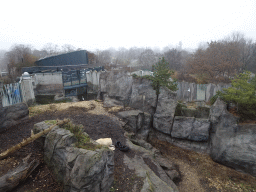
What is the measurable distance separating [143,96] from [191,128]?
3470 mm

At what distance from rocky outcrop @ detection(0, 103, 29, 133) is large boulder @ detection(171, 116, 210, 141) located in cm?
778

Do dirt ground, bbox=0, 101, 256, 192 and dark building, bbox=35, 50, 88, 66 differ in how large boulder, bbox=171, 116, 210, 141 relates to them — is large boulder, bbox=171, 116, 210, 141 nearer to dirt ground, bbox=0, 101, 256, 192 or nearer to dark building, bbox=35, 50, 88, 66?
dirt ground, bbox=0, 101, 256, 192

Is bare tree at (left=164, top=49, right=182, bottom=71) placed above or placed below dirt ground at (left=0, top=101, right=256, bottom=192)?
above

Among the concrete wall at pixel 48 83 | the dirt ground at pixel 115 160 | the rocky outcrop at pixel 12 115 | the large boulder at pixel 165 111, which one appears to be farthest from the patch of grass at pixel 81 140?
the concrete wall at pixel 48 83

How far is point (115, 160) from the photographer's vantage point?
4844mm

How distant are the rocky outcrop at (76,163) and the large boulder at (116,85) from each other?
7.34 meters

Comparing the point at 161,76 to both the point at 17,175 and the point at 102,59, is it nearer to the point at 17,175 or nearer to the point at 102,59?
the point at 17,175

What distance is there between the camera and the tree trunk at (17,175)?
10.9 feet

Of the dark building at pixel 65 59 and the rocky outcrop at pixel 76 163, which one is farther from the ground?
the dark building at pixel 65 59

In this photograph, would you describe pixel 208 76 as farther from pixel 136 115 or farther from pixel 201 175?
pixel 201 175

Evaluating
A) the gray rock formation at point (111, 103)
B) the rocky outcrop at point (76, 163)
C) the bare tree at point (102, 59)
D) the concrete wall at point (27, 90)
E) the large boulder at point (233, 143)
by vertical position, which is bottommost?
the large boulder at point (233, 143)

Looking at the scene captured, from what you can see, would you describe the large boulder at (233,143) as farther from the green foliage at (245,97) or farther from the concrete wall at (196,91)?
the concrete wall at (196,91)

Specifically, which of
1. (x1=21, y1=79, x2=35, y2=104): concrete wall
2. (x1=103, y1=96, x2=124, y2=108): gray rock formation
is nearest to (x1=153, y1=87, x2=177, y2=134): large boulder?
(x1=103, y1=96, x2=124, y2=108): gray rock formation

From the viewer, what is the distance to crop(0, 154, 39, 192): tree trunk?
3.31 metres
